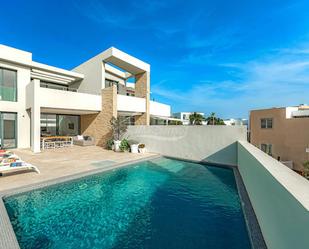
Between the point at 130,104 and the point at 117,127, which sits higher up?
the point at 130,104

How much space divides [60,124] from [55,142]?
668 centimetres

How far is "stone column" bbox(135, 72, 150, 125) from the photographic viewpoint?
76.4 feet

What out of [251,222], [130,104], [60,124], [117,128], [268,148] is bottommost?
[268,148]

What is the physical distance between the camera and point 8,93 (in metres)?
16.1

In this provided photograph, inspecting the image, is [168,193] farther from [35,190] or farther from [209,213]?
[35,190]

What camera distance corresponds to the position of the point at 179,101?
1645 inches

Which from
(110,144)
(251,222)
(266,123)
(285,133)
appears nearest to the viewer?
(251,222)

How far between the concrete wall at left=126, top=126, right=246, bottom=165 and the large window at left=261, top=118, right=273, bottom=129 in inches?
572

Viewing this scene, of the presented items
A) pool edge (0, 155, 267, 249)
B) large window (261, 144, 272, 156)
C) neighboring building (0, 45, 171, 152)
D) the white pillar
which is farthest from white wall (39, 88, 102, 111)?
large window (261, 144, 272, 156)

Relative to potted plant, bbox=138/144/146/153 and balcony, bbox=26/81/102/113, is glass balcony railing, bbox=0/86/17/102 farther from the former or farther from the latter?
potted plant, bbox=138/144/146/153

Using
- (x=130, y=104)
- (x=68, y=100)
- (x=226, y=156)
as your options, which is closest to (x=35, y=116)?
(x=68, y=100)

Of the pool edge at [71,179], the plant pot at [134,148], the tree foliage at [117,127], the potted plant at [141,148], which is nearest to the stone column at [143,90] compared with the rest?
the tree foliage at [117,127]

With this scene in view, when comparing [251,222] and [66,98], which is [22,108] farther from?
[251,222]

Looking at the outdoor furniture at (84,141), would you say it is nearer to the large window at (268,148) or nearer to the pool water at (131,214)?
Answer: the pool water at (131,214)
